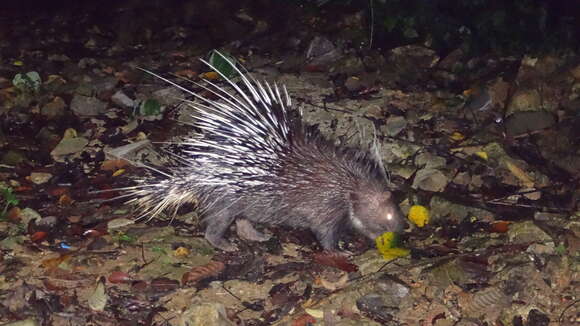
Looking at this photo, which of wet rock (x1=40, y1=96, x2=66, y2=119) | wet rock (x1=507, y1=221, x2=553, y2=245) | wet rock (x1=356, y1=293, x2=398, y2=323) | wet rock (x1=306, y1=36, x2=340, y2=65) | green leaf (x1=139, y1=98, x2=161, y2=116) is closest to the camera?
wet rock (x1=356, y1=293, x2=398, y2=323)

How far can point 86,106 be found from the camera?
713 cm

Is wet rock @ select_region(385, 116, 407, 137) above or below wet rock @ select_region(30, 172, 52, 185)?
above

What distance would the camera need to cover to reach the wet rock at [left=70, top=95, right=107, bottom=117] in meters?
7.08

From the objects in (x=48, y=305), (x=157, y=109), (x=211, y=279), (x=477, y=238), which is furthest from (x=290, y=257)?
(x=157, y=109)

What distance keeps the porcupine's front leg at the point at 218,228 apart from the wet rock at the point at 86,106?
7.84 feet

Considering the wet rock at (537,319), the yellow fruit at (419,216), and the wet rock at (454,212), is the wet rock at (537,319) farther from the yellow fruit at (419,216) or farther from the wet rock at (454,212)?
the yellow fruit at (419,216)

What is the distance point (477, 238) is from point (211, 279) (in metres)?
1.92

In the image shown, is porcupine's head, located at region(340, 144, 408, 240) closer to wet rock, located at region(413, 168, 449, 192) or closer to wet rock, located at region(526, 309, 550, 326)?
wet rock, located at region(413, 168, 449, 192)

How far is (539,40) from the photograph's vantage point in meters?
7.20

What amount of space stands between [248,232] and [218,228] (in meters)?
0.28

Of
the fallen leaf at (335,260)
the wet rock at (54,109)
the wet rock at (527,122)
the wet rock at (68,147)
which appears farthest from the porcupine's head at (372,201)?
the wet rock at (54,109)

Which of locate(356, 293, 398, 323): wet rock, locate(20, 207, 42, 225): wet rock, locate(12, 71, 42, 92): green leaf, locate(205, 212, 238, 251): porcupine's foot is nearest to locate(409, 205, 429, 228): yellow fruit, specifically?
locate(356, 293, 398, 323): wet rock

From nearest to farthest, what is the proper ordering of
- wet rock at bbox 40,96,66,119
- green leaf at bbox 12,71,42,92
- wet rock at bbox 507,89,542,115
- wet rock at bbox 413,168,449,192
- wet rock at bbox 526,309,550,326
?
wet rock at bbox 526,309,550,326 < wet rock at bbox 413,168,449,192 < wet rock at bbox 507,89,542,115 < wet rock at bbox 40,96,66,119 < green leaf at bbox 12,71,42,92

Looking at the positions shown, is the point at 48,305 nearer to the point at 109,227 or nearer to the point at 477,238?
the point at 109,227
